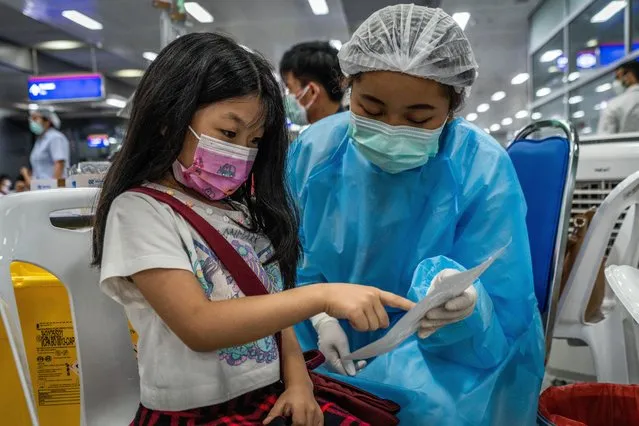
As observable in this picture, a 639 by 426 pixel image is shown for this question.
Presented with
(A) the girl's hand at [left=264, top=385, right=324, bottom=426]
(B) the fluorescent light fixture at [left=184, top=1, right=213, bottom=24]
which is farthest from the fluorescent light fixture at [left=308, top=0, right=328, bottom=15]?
(A) the girl's hand at [left=264, top=385, right=324, bottom=426]

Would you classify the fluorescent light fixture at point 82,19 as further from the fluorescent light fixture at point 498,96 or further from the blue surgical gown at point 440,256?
the fluorescent light fixture at point 498,96

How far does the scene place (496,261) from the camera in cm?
110

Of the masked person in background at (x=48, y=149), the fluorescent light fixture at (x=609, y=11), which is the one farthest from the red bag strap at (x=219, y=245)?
the fluorescent light fixture at (x=609, y=11)

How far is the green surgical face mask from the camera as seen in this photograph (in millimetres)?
1089

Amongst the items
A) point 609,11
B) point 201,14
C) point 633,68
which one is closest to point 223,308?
point 633,68

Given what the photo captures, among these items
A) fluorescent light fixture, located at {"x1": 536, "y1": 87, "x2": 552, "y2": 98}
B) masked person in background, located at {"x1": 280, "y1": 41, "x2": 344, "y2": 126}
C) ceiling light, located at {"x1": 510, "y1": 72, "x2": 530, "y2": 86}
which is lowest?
masked person in background, located at {"x1": 280, "y1": 41, "x2": 344, "y2": 126}

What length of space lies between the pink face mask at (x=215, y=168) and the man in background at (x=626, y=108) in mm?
3337

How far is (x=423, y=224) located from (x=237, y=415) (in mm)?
576

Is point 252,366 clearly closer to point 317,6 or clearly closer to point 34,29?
point 317,6

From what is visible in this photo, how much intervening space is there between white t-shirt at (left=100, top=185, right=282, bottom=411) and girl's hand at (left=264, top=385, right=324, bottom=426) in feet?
0.12

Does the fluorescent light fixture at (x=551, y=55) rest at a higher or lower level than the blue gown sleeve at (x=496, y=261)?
higher

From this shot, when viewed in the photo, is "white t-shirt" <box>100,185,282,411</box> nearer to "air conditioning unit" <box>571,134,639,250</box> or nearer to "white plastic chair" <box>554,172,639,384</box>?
"white plastic chair" <box>554,172,639,384</box>

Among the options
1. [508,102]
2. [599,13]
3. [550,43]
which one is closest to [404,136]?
[599,13]

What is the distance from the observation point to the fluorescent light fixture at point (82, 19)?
6.89 meters
